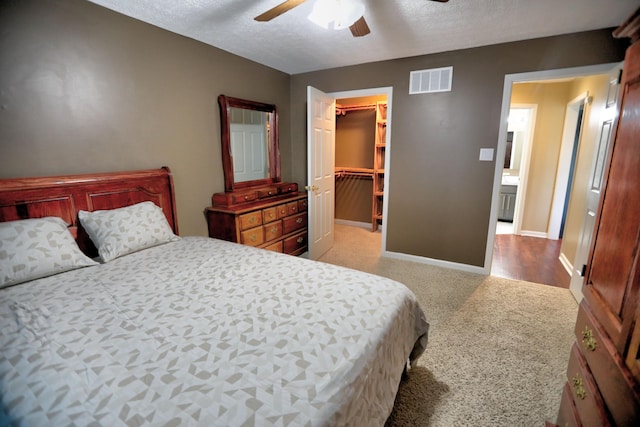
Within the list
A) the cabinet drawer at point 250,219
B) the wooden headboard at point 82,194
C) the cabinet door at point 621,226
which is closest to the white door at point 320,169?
the cabinet drawer at point 250,219

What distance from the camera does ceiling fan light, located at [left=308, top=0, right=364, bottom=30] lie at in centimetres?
175

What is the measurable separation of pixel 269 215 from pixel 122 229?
1.42 meters

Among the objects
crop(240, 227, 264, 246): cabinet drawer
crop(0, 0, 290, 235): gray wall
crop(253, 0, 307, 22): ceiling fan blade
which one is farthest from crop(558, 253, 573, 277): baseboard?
crop(0, 0, 290, 235): gray wall

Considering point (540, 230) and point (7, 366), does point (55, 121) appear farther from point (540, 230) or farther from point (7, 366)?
point (540, 230)

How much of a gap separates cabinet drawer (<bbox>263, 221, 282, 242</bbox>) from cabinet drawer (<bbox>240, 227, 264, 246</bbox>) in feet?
0.22

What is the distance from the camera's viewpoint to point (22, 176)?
1814 mm

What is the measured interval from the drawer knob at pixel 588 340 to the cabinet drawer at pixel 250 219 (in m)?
2.51

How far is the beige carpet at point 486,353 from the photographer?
5.05 feet

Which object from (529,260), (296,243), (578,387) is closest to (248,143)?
(296,243)

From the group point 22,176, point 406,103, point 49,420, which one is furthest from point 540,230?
point 22,176

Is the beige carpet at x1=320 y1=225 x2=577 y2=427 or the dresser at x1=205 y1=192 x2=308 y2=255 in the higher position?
the dresser at x1=205 y1=192 x2=308 y2=255

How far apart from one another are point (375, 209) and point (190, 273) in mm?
3727

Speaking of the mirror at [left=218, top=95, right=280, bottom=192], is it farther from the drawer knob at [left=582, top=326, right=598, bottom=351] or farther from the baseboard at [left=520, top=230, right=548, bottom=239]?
the baseboard at [left=520, top=230, right=548, bottom=239]

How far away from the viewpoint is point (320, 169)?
3.69 metres
